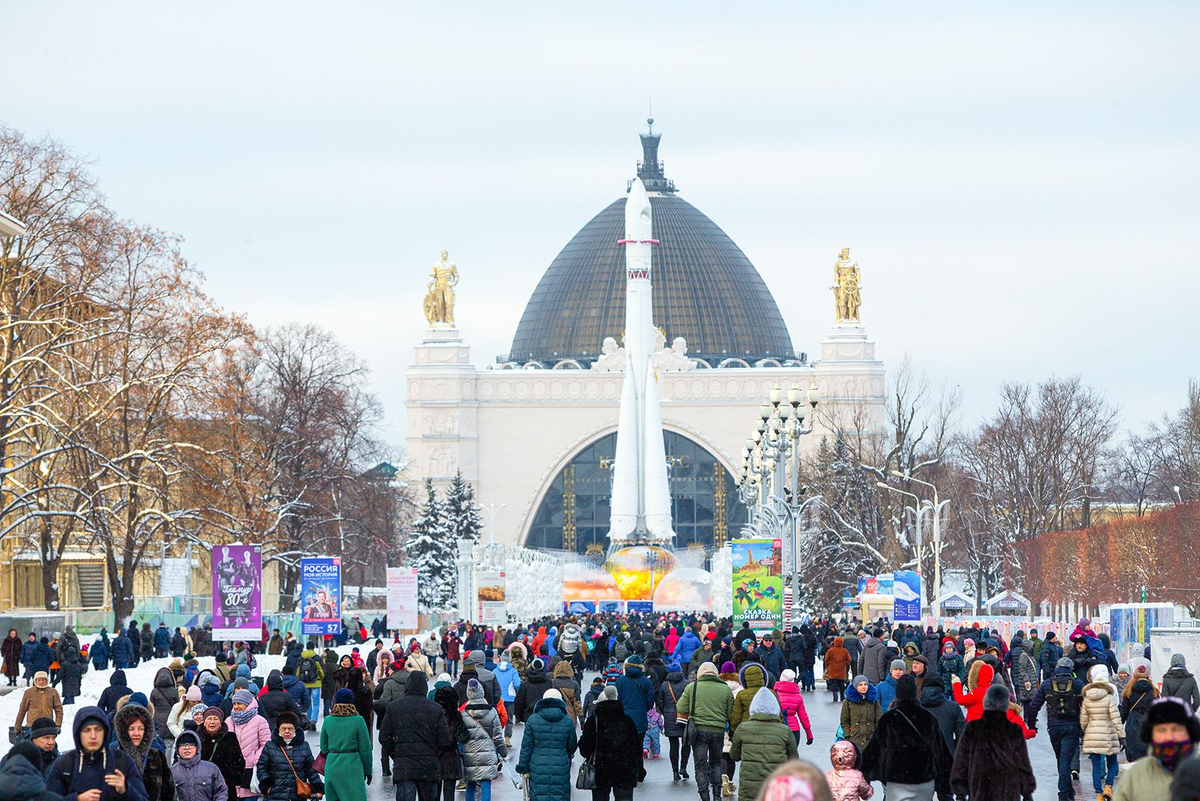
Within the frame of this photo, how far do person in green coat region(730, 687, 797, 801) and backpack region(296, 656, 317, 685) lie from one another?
1123cm

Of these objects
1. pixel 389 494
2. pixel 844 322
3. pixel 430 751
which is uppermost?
pixel 844 322

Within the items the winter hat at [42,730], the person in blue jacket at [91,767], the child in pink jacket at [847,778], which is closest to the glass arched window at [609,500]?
the winter hat at [42,730]

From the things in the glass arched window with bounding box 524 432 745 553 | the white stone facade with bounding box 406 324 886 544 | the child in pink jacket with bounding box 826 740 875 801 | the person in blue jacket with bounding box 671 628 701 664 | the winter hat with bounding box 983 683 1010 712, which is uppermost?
the white stone facade with bounding box 406 324 886 544

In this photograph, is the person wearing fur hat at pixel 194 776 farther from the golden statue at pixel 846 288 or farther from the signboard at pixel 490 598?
the golden statue at pixel 846 288

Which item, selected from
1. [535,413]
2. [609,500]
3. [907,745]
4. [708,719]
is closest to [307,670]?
[708,719]

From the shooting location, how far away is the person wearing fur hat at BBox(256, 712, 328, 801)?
12953 mm

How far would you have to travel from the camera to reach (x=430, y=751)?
14.1 metres

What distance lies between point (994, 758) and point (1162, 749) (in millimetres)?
3845

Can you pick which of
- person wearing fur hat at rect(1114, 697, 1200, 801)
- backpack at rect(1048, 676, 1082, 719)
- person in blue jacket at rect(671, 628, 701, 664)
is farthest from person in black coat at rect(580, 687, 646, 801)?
person in blue jacket at rect(671, 628, 701, 664)

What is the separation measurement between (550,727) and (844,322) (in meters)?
102

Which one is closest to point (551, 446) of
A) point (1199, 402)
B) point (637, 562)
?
point (637, 562)

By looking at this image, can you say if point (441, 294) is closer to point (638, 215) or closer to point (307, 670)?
point (638, 215)

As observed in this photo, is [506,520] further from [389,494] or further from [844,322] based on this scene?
[389,494]

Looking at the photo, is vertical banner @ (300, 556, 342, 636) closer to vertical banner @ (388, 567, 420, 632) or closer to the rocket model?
vertical banner @ (388, 567, 420, 632)
